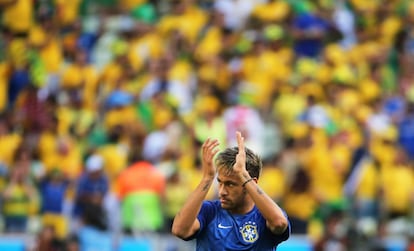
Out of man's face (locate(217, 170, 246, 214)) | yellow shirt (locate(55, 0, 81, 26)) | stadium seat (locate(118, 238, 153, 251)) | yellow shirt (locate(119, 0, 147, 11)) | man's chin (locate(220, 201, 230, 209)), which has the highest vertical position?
yellow shirt (locate(119, 0, 147, 11))

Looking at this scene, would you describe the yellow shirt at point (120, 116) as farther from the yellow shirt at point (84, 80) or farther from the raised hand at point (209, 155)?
the raised hand at point (209, 155)

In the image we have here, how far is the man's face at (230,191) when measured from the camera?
675cm

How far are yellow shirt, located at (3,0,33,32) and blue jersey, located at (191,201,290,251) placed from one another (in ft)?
36.6

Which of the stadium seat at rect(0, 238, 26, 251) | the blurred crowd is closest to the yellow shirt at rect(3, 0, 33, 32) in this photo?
the blurred crowd

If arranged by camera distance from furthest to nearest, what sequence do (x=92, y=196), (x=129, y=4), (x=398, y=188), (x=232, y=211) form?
(x=129, y=4)
(x=398, y=188)
(x=92, y=196)
(x=232, y=211)

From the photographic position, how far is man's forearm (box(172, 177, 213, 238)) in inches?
264

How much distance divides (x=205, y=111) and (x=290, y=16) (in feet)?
10.2

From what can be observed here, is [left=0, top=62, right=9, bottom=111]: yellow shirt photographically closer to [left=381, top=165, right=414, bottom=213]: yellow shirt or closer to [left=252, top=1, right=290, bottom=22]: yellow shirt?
[left=252, top=1, right=290, bottom=22]: yellow shirt

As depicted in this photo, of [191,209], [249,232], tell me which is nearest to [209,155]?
[191,209]

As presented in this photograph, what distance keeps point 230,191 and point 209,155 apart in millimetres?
272

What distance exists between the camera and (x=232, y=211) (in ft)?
22.7

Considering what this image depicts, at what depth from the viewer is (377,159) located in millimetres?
14938

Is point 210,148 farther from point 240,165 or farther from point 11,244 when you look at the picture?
point 11,244

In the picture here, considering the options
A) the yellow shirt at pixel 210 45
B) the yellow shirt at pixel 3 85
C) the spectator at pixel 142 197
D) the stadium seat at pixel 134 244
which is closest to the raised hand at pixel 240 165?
the spectator at pixel 142 197
